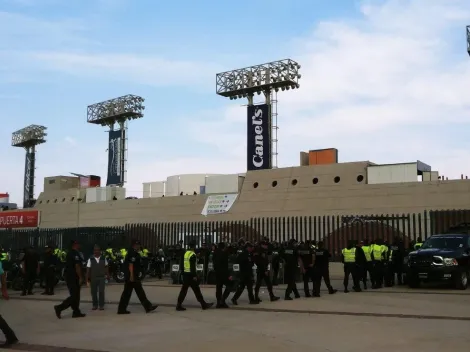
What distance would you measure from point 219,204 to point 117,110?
3212 cm

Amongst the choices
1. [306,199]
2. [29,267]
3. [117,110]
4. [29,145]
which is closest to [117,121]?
[117,110]

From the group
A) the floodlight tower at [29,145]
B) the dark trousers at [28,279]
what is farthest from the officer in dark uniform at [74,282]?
the floodlight tower at [29,145]

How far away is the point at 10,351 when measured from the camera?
30.6ft

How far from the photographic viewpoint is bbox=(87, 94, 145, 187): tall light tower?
72.5 m

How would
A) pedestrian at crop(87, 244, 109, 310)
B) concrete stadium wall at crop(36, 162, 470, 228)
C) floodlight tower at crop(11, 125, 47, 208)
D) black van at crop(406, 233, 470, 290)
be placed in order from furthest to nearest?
floodlight tower at crop(11, 125, 47, 208) < concrete stadium wall at crop(36, 162, 470, 228) < black van at crop(406, 233, 470, 290) < pedestrian at crop(87, 244, 109, 310)

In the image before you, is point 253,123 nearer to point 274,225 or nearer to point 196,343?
point 274,225

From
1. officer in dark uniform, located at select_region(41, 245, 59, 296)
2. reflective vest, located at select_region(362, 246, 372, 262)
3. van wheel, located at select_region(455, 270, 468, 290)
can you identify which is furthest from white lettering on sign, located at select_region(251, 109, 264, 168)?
van wheel, located at select_region(455, 270, 468, 290)

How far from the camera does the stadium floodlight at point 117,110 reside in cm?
7575

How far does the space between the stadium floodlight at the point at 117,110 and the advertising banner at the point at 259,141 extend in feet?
77.4

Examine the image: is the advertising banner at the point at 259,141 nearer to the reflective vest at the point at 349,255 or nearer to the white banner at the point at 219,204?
the white banner at the point at 219,204

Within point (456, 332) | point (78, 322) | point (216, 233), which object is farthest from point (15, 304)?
point (216, 233)

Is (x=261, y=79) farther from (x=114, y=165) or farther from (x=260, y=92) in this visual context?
(x=114, y=165)

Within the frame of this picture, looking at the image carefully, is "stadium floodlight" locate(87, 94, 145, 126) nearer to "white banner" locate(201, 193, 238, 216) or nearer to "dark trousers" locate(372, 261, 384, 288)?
"white banner" locate(201, 193, 238, 216)

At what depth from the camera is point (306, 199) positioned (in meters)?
44.9
